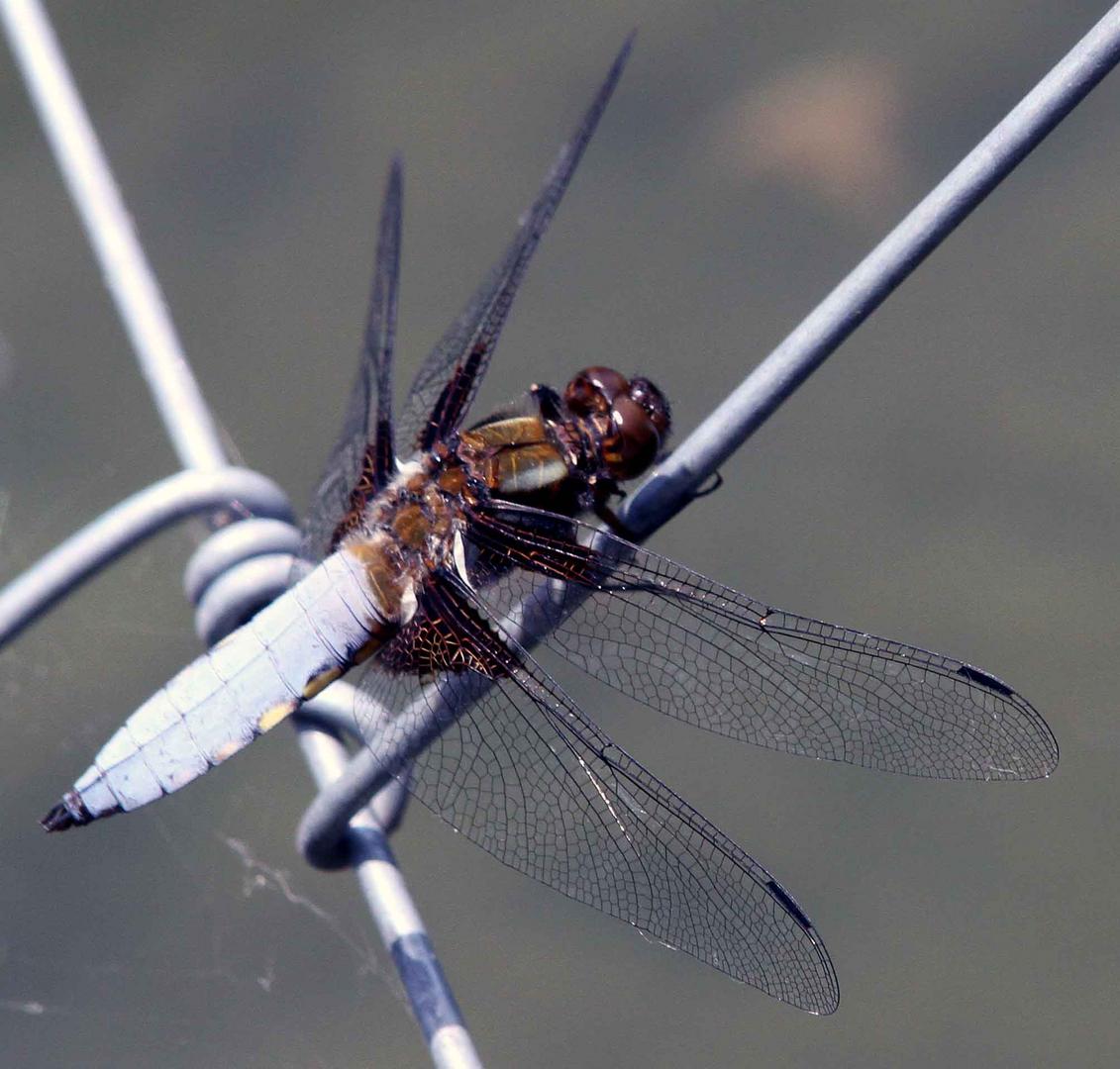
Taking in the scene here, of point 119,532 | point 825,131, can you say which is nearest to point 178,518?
point 119,532

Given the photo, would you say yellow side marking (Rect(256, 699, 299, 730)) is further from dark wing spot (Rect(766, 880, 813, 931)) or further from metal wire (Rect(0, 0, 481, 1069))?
dark wing spot (Rect(766, 880, 813, 931))

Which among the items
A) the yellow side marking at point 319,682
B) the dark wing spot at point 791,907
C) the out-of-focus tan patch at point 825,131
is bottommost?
the dark wing spot at point 791,907

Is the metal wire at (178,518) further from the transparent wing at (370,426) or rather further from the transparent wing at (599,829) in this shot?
the transparent wing at (370,426)

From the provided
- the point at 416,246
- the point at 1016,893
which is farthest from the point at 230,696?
the point at 416,246

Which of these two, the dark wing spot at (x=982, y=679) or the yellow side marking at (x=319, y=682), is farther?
the yellow side marking at (x=319, y=682)

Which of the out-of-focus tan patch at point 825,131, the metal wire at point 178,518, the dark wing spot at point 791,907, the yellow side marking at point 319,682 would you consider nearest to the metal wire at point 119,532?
the metal wire at point 178,518

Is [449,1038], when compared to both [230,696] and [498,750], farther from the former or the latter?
[230,696]

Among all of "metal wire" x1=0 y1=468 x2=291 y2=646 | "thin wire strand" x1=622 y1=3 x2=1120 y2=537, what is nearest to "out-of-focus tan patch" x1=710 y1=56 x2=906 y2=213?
"metal wire" x1=0 y1=468 x2=291 y2=646

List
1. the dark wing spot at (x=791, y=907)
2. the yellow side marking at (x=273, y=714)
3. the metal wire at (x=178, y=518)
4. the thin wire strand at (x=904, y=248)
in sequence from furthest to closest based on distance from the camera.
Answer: the yellow side marking at (x=273, y=714)
the dark wing spot at (x=791, y=907)
the metal wire at (x=178, y=518)
the thin wire strand at (x=904, y=248)

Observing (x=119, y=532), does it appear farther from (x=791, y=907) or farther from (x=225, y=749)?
(x=791, y=907)
